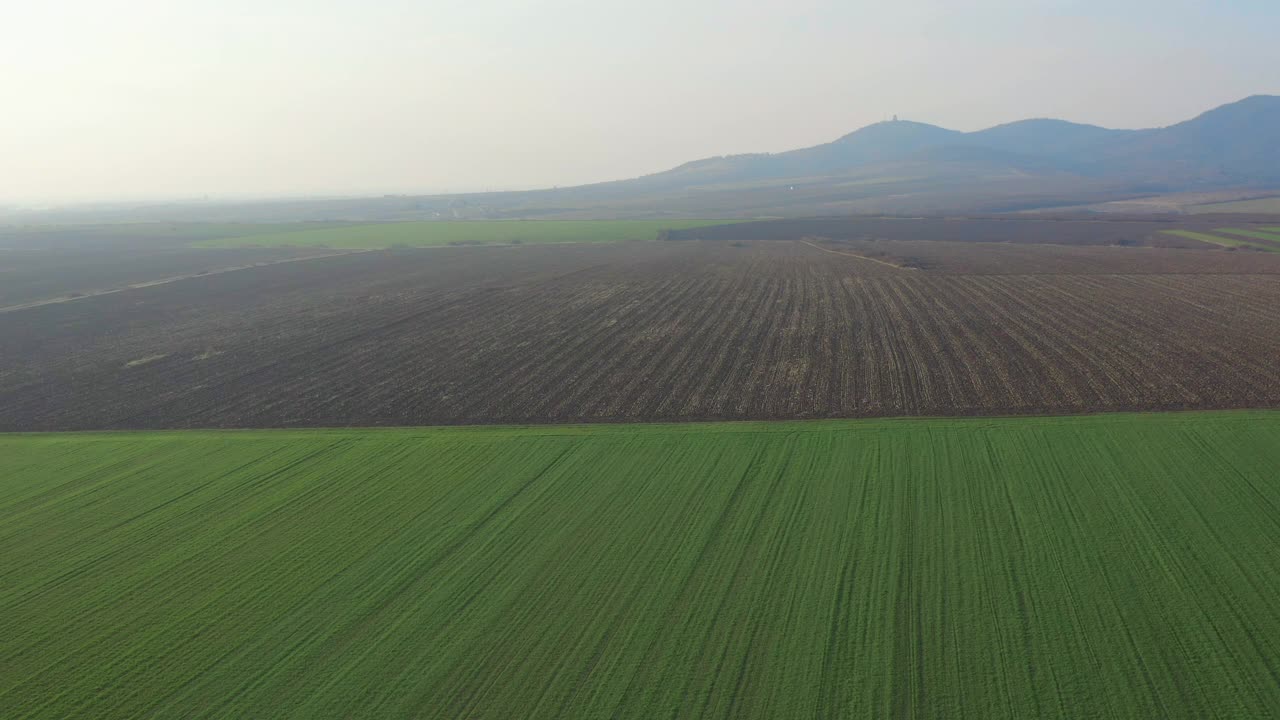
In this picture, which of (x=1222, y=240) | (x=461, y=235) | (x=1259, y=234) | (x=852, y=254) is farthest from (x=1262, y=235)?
(x=461, y=235)

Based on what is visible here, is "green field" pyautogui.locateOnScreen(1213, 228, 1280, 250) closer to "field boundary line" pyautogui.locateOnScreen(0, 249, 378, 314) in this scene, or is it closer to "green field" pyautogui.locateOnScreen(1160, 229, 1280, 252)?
"green field" pyautogui.locateOnScreen(1160, 229, 1280, 252)

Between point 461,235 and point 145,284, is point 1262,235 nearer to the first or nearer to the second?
point 461,235

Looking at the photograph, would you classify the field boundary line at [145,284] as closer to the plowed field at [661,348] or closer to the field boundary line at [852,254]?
the plowed field at [661,348]

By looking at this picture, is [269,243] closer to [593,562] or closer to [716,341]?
[716,341]

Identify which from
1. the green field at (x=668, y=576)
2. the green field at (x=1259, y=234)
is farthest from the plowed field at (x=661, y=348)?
the green field at (x=1259, y=234)

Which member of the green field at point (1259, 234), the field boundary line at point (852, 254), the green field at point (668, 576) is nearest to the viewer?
the green field at point (668, 576)

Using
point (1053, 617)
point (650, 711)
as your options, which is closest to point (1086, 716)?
point (1053, 617)

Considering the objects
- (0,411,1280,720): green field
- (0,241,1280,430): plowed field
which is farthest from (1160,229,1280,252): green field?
(0,411,1280,720): green field
